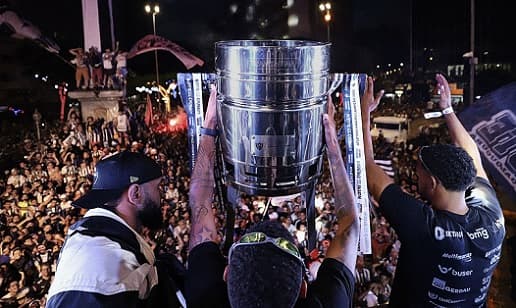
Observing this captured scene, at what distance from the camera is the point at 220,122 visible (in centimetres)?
157

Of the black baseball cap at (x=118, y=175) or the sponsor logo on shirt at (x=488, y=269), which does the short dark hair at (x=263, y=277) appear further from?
the sponsor logo on shirt at (x=488, y=269)

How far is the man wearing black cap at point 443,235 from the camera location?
1493 mm

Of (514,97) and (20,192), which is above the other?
(514,97)

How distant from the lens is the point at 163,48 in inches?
186

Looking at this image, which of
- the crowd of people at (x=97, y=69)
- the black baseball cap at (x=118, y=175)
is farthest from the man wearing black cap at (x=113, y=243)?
the crowd of people at (x=97, y=69)

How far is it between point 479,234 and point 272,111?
0.79 m

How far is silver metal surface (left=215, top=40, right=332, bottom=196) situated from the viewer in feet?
4.49

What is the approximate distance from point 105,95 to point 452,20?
3.56 meters

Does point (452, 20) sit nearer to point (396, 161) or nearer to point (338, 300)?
point (396, 161)

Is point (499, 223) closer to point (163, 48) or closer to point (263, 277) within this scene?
point (263, 277)

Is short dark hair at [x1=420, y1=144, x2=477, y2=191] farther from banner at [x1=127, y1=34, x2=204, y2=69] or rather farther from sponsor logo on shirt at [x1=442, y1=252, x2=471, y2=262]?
banner at [x1=127, y1=34, x2=204, y2=69]

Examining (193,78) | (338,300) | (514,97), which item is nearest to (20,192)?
(193,78)

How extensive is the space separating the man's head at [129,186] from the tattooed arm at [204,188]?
0.44 feet

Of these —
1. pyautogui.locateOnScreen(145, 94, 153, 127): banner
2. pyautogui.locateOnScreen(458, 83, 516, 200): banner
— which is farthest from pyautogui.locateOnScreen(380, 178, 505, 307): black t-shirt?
pyautogui.locateOnScreen(145, 94, 153, 127): banner
